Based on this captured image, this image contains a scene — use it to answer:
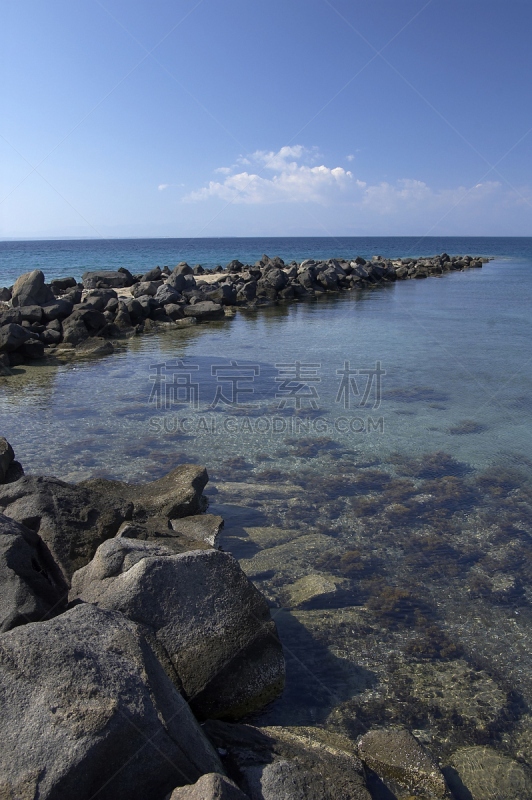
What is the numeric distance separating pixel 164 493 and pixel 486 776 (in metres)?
4.07

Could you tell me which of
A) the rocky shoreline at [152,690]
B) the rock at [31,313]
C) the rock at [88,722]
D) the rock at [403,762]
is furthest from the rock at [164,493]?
the rock at [31,313]

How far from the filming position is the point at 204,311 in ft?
79.3

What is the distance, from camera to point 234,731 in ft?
10.8

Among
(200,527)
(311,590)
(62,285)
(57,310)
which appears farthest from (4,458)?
(62,285)

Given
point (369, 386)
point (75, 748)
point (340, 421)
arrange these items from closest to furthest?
point (75, 748)
point (340, 421)
point (369, 386)

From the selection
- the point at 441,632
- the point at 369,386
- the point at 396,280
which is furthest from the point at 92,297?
the point at 396,280

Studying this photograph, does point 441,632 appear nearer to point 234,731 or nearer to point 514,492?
point 234,731

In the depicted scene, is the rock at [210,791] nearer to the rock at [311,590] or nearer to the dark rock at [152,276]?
the rock at [311,590]

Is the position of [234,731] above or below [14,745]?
below

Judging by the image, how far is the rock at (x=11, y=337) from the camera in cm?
1558

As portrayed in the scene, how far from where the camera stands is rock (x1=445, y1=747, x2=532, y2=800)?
11.1ft

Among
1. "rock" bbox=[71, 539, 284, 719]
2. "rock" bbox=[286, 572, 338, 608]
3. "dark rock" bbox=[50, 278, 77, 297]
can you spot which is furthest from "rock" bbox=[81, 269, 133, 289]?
"rock" bbox=[71, 539, 284, 719]

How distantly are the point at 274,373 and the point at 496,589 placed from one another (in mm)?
9535

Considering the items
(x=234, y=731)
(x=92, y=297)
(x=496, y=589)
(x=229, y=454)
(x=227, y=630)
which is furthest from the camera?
(x=92, y=297)
